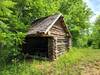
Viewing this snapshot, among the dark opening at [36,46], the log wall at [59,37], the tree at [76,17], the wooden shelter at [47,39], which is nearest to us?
the wooden shelter at [47,39]

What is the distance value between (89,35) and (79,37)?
7.60 m

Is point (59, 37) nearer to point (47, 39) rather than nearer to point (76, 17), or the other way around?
point (47, 39)

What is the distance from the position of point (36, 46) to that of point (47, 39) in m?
1.49

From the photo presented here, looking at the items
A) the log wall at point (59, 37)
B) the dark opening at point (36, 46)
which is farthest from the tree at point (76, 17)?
the dark opening at point (36, 46)

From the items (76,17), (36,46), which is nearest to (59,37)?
(36,46)

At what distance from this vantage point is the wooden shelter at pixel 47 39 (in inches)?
671

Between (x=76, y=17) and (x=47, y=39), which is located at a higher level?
(x=76, y=17)

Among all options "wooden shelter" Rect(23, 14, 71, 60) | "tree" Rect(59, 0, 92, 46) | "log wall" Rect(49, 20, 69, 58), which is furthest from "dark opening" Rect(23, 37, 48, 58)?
"tree" Rect(59, 0, 92, 46)

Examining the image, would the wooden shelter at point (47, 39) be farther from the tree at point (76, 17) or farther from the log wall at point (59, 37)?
the tree at point (76, 17)

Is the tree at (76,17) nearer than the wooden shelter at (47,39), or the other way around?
the wooden shelter at (47,39)

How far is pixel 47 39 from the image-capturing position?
57.9 feet

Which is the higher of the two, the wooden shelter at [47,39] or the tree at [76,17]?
the tree at [76,17]

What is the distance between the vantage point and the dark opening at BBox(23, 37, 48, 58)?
18.0m

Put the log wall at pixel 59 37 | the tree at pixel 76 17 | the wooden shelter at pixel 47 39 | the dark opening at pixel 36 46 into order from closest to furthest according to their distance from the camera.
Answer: the wooden shelter at pixel 47 39
the dark opening at pixel 36 46
the log wall at pixel 59 37
the tree at pixel 76 17
